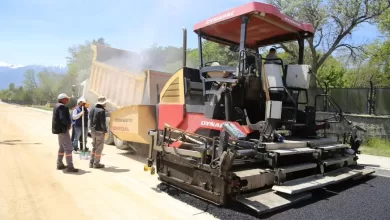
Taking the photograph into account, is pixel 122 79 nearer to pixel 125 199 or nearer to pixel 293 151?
pixel 125 199

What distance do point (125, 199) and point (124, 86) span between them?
4.35 m

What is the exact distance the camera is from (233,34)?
17.7 ft

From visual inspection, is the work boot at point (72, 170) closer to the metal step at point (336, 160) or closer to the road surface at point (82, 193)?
the road surface at point (82, 193)

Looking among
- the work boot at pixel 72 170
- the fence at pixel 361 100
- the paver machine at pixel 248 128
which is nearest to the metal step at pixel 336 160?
the paver machine at pixel 248 128

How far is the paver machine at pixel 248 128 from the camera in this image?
3.81 metres

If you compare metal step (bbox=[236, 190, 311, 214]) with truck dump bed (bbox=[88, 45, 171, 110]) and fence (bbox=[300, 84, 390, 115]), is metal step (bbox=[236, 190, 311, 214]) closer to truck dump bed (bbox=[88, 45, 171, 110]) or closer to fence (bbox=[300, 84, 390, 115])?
truck dump bed (bbox=[88, 45, 171, 110])

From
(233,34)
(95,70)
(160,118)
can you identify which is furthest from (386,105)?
(95,70)

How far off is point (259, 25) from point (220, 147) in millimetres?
2277

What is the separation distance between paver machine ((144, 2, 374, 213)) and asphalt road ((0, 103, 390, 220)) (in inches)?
7.3

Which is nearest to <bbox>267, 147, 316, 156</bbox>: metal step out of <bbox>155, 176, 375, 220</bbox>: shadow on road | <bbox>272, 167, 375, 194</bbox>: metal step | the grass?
<bbox>272, 167, 375, 194</bbox>: metal step

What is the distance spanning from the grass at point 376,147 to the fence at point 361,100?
1477 millimetres

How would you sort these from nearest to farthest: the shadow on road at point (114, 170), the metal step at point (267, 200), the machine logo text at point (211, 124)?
1. the metal step at point (267, 200)
2. the machine logo text at point (211, 124)
3. the shadow on road at point (114, 170)

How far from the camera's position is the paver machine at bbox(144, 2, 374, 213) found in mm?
3814

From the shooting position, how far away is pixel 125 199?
4129 millimetres
